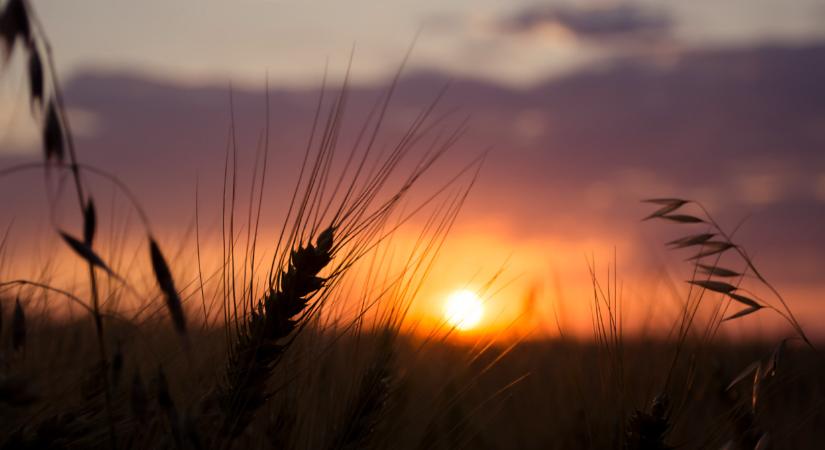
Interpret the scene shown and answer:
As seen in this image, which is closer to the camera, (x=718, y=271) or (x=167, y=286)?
(x=167, y=286)

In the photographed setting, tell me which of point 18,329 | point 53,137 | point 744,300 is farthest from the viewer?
point 744,300

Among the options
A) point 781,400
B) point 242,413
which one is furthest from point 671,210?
point 781,400

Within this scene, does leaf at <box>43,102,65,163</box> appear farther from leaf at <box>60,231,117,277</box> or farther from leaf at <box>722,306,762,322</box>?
leaf at <box>722,306,762,322</box>

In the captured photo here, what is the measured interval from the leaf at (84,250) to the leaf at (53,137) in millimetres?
158

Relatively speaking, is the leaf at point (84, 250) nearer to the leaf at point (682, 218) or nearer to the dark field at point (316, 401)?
the dark field at point (316, 401)

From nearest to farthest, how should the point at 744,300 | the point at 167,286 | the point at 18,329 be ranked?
the point at 167,286 → the point at 18,329 → the point at 744,300

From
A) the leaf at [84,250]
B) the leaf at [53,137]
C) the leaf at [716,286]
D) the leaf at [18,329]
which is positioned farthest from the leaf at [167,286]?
the leaf at [716,286]

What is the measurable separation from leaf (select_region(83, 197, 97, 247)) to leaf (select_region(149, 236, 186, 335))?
10cm

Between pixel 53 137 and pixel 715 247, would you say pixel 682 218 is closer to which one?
pixel 715 247

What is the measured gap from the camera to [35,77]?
4.09 ft

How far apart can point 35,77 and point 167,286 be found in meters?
0.42

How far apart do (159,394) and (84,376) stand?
65cm

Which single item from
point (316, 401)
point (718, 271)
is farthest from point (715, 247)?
point (316, 401)

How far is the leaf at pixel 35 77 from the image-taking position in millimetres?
1235
